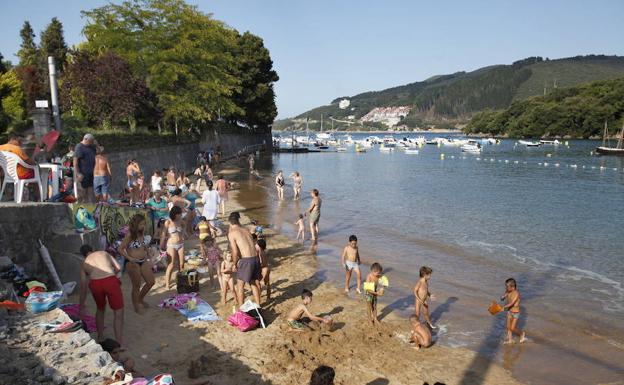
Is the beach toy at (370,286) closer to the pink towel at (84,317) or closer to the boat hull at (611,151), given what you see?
the pink towel at (84,317)

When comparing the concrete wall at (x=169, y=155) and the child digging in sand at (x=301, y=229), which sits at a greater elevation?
the concrete wall at (x=169, y=155)

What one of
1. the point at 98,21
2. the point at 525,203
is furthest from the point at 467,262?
the point at 98,21

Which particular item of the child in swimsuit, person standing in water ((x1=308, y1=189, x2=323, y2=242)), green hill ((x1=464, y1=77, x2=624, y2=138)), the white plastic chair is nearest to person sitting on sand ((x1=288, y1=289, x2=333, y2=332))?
the child in swimsuit

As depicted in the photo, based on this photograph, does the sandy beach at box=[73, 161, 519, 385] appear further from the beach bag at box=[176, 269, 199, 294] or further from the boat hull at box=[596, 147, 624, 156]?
the boat hull at box=[596, 147, 624, 156]

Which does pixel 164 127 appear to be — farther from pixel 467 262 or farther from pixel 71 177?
pixel 467 262

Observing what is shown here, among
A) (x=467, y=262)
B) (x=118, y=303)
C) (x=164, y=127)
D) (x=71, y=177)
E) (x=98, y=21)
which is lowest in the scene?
(x=467, y=262)

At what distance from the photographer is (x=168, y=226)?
10.0m

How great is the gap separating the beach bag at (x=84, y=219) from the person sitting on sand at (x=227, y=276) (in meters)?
2.99

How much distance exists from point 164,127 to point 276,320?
29.4 m

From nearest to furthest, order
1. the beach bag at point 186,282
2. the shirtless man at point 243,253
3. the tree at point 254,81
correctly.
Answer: the shirtless man at point 243,253 < the beach bag at point 186,282 < the tree at point 254,81

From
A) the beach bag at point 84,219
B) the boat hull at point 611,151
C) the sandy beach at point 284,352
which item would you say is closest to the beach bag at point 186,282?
the sandy beach at point 284,352

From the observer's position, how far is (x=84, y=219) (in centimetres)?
956

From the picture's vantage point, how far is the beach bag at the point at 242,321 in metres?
8.24

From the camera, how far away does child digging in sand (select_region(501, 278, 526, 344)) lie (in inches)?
336
